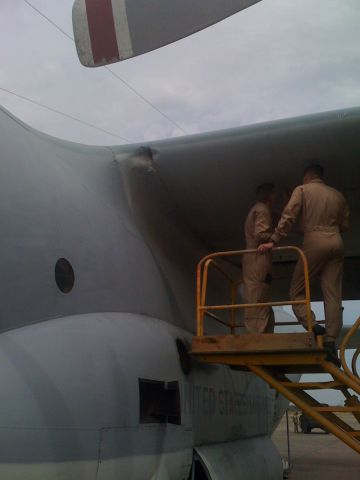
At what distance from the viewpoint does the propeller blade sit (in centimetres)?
354

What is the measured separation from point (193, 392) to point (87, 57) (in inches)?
143

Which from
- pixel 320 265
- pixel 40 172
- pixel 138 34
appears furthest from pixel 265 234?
pixel 138 34

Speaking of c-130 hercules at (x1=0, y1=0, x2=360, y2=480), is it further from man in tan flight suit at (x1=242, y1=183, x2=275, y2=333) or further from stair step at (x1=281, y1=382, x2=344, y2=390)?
stair step at (x1=281, y1=382, x2=344, y2=390)

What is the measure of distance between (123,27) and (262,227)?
2.67 metres

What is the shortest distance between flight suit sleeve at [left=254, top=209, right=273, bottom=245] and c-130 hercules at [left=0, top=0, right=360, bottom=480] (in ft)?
2.65

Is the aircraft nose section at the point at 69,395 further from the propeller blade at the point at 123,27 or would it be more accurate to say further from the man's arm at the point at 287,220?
the propeller blade at the point at 123,27

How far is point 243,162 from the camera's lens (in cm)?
627

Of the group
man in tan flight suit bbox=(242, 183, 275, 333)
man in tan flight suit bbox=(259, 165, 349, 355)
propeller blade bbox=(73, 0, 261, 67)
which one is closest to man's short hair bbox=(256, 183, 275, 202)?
man in tan flight suit bbox=(242, 183, 275, 333)

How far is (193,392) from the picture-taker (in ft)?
19.4

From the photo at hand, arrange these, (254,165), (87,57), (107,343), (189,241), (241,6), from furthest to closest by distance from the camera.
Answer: (189,241)
(254,165)
(107,343)
(87,57)
(241,6)

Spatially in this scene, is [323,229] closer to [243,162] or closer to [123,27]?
[243,162]

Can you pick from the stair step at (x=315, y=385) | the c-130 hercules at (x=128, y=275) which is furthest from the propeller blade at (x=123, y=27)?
the stair step at (x=315, y=385)

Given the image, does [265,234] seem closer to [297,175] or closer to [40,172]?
[297,175]

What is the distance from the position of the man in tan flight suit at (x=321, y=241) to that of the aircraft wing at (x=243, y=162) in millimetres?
671
